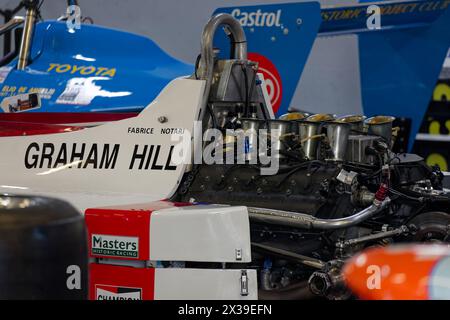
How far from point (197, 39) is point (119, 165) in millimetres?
5008

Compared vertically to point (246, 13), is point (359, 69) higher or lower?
lower

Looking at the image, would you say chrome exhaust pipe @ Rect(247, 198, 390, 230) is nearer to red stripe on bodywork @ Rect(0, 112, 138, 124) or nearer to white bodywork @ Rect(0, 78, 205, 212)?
white bodywork @ Rect(0, 78, 205, 212)

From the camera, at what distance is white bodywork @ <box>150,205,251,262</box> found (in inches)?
155

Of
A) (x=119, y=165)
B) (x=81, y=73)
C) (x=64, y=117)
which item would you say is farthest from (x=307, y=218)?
(x=81, y=73)

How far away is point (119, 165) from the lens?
470 centimetres

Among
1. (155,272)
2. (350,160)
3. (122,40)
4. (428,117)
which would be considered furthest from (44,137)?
(428,117)

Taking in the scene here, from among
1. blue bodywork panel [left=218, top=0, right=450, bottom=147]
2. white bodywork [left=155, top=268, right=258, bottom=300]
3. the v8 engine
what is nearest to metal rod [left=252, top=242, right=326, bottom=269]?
the v8 engine

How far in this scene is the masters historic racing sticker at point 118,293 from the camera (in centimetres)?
404

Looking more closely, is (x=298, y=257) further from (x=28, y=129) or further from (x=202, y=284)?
(x=28, y=129)

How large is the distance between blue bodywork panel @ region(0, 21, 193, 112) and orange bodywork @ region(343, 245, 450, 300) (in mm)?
4573
